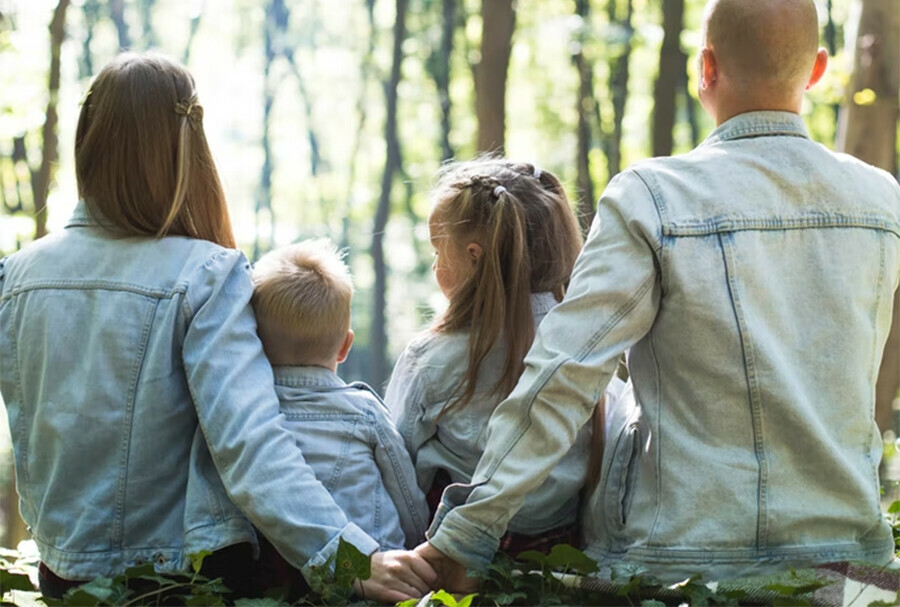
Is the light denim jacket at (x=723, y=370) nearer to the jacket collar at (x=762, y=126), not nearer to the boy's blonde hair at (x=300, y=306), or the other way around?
the jacket collar at (x=762, y=126)

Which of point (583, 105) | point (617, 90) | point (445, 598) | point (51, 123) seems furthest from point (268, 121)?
point (445, 598)

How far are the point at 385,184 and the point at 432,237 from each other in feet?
74.1

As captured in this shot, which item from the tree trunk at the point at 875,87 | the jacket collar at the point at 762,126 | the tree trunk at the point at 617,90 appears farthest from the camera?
the tree trunk at the point at 617,90

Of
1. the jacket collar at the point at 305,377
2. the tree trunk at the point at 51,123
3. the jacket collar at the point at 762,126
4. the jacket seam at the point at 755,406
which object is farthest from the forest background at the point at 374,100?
the jacket seam at the point at 755,406

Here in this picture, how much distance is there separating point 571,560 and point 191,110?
5.35ft

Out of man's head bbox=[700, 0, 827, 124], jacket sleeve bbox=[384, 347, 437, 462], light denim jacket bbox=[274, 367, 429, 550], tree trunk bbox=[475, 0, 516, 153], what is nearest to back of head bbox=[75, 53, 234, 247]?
light denim jacket bbox=[274, 367, 429, 550]

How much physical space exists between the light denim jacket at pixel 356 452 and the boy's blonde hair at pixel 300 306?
0.21 feet

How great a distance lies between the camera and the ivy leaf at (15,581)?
3.02 metres

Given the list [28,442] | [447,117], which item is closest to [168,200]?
[28,442]

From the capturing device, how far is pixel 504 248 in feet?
10.7

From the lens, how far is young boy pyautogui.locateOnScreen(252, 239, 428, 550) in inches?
121

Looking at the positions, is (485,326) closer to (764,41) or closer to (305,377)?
(305,377)

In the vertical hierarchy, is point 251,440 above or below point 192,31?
below

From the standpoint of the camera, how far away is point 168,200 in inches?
121
